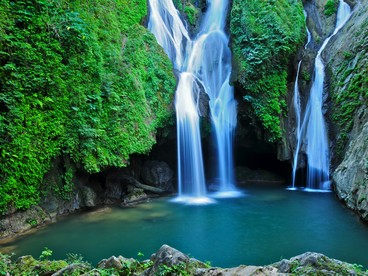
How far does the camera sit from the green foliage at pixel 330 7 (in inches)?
691

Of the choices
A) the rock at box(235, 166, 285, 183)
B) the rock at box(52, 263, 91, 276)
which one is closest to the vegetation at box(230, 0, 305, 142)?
the rock at box(235, 166, 285, 183)

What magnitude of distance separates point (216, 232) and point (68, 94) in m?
5.68

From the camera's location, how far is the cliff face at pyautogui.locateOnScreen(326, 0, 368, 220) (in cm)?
893

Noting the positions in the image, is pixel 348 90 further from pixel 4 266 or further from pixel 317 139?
pixel 4 266

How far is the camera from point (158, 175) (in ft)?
42.1

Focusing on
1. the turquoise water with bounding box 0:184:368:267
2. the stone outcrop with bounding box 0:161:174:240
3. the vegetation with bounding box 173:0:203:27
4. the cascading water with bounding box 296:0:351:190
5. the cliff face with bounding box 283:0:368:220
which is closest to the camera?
the turquoise water with bounding box 0:184:368:267

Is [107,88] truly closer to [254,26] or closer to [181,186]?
[181,186]

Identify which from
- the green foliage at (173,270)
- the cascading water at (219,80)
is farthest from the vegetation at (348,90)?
the green foliage at (173,270)

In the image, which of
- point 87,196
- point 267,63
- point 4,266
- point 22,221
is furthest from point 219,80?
point 4,266

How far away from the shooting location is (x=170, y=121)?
490 inches

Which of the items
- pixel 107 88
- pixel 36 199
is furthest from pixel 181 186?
pixel 36 199

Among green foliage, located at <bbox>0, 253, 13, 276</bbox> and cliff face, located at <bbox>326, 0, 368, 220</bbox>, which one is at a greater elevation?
cliff face, located at <bbox>326, 0, 368, 220</bbox>

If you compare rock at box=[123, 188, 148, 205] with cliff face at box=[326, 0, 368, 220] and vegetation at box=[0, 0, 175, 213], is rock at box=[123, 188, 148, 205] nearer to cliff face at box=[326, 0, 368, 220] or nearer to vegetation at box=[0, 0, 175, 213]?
vegetation at box=[0, 0, 175, 213]

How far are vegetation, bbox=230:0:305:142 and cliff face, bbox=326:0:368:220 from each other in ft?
6.67
